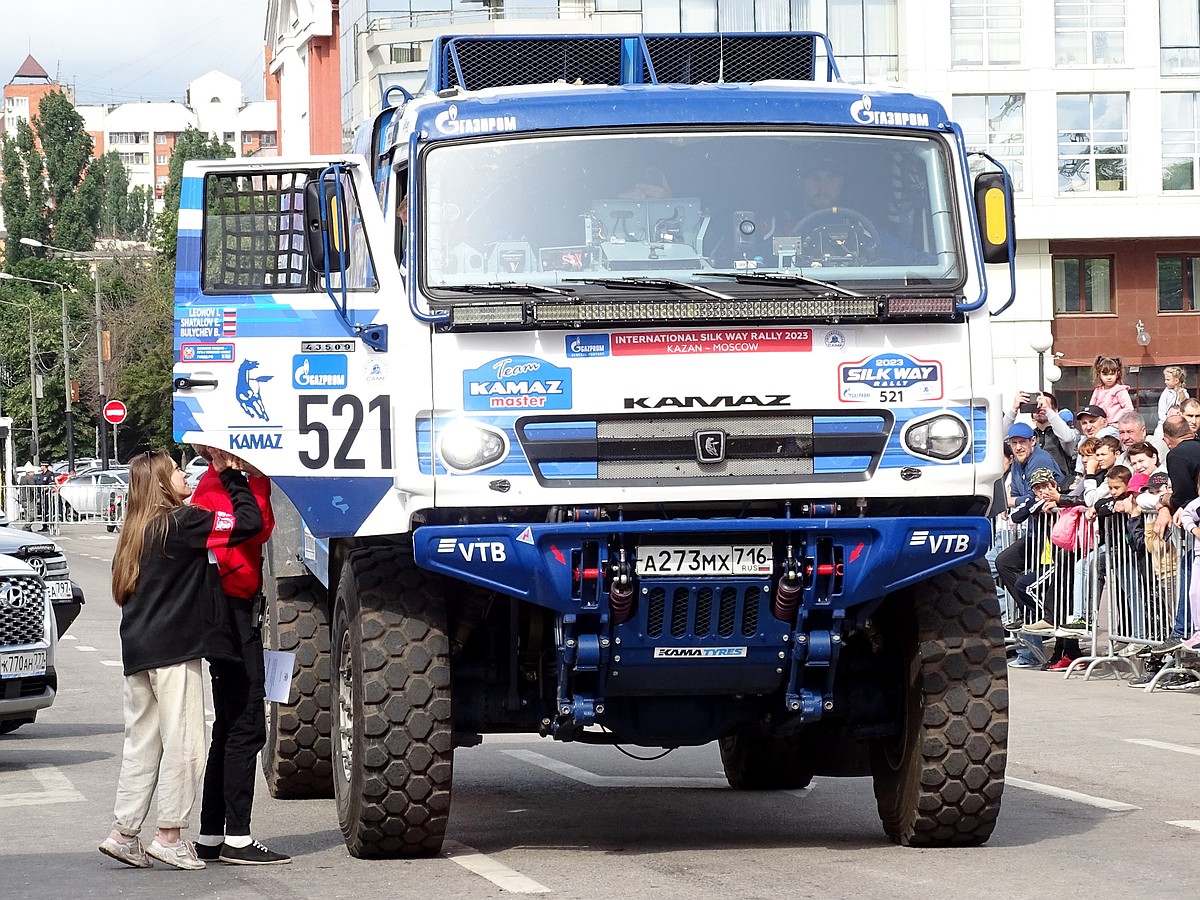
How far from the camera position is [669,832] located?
978cm

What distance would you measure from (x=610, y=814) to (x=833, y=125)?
11.8 feet

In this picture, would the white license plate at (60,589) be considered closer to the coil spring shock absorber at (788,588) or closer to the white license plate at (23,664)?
the white license plate at (23,664)

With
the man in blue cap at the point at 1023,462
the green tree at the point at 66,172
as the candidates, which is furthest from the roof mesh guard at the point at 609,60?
the green tree at the point at 66,172

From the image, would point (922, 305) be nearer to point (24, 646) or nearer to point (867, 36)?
point (24, 646)

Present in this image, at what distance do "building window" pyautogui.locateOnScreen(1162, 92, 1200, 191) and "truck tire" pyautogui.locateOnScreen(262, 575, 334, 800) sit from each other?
4037 cm

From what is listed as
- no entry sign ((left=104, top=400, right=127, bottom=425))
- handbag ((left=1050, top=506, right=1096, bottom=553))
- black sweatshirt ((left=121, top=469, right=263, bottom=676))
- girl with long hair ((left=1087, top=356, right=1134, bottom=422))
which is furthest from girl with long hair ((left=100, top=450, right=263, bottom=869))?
no entry sign ((left=104, top=400, right=127, bottom=425))

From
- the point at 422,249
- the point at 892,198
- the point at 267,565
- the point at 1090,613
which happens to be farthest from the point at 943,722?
the point at 1090,613

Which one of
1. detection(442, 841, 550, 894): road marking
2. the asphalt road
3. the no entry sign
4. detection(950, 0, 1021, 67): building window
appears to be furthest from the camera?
the no entry sign

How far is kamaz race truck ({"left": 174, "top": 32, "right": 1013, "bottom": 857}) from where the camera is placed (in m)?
8.23

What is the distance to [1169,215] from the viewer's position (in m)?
48.1

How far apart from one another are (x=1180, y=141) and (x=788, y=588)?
4294 cm

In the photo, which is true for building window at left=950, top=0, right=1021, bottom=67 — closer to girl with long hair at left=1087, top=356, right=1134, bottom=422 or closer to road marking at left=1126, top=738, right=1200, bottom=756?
girl with long hair at left=1087, top=356, right=1134, bottom=422

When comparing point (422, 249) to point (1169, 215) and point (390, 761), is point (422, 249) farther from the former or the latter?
point (1169, 215)

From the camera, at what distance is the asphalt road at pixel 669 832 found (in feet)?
26.8
